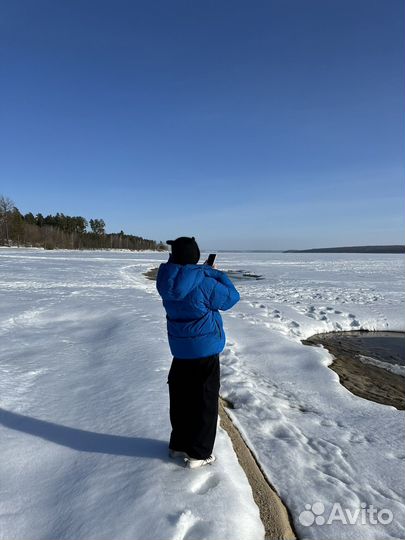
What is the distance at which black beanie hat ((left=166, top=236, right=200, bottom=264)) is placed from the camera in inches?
108

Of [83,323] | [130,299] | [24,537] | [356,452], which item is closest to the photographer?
[24,537]

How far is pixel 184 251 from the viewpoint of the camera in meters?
2.76

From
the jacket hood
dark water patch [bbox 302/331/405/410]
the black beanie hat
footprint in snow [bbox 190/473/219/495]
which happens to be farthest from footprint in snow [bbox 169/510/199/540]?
dark water patch [bbox 302/331/405/410]

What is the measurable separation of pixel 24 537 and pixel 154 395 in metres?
2.02

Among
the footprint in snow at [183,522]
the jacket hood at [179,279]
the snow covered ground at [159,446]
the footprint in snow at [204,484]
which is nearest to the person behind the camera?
the footprint in snow at [183,522]

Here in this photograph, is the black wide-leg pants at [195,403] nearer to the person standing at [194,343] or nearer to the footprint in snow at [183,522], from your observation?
the person standing at [194,343]

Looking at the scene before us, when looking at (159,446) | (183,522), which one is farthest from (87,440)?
(183,522)

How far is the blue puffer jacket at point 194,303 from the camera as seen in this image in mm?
2732

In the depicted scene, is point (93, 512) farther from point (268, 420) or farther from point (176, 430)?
point (268, 420)

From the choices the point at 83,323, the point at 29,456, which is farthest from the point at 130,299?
the point at 29,456

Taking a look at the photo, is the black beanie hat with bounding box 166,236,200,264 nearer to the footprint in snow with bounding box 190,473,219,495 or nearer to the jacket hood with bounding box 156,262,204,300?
the jacket hood with bounding box 156,262,204,300

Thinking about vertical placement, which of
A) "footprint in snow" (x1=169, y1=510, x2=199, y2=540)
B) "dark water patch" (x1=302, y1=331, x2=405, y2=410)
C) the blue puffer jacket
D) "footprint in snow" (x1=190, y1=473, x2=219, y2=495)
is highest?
the blue puffer jacket

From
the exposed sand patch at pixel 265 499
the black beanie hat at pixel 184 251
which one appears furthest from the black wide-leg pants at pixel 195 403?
the black beanie hat at pixel 184 251

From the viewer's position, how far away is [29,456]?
2.98m
